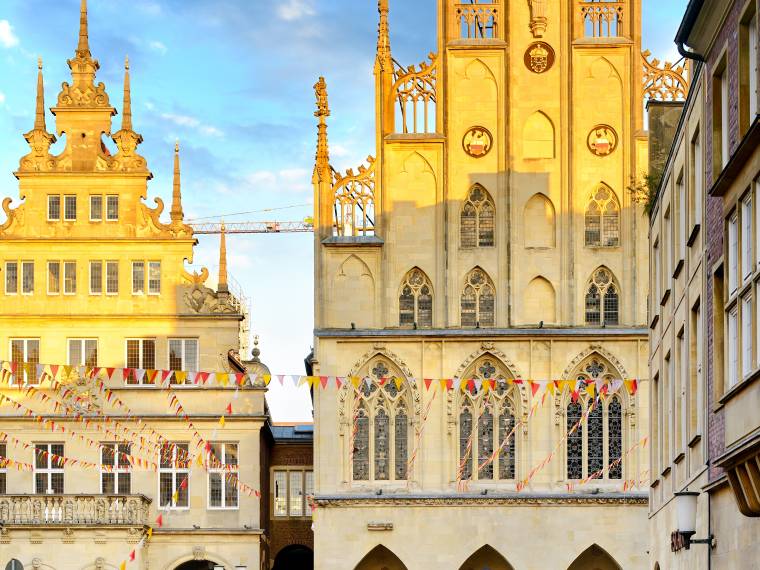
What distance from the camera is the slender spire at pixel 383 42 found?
50656 millimetres

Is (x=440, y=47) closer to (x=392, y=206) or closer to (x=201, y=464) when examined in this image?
(x=392, y=206)

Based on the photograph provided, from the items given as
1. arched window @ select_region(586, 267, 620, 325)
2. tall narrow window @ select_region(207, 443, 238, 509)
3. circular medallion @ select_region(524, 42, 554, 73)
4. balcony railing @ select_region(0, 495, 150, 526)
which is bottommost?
balcony railing @ select_region(0, 495, 150, 526)

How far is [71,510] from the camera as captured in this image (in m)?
49.8

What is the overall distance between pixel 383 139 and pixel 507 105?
390cm

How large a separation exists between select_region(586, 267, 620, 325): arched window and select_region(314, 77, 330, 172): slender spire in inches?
347

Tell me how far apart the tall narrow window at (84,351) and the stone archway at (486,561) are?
43.6 feet

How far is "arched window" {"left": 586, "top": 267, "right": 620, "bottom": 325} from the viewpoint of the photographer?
49.2 metres

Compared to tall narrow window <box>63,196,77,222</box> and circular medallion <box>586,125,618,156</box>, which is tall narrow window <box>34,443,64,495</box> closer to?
tall narrow window <box>63,196,77,222</box>

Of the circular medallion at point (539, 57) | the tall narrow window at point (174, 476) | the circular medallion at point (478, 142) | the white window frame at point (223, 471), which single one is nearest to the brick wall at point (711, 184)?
the circular medallion at point (478, 142)

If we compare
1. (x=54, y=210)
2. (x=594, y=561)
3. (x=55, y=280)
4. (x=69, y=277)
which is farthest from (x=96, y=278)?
(x=594, y=561)

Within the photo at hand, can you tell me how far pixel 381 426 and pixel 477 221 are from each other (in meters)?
6.80

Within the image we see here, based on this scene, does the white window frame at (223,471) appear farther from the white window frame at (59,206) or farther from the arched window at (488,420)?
the white window frame at (59,206)

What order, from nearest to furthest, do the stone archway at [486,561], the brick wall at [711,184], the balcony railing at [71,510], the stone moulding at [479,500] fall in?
the brick wall at [711,184]
the stone moulding at [479,500]
the stone archway at [486,561]
the balcony railing at [71,510]

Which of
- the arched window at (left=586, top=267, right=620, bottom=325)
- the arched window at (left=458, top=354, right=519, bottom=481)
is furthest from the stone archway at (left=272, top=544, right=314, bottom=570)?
the arched window at (left=586, top=267, right=620, bottom=325)
